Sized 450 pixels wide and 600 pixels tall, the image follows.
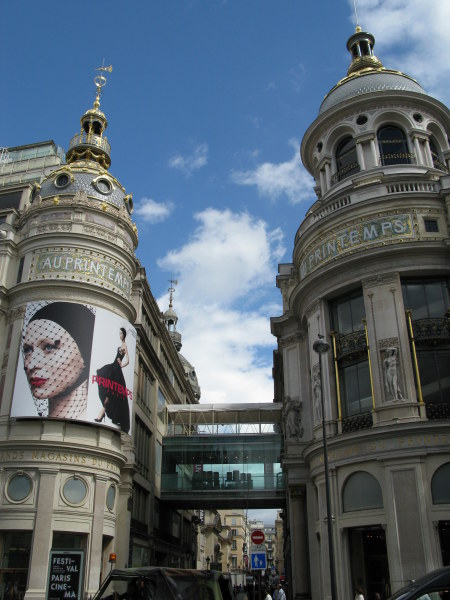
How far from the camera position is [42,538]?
30.3m

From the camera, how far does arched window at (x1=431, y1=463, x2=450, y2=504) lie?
2480 cm

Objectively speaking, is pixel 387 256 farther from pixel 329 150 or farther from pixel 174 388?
pixel 174 388

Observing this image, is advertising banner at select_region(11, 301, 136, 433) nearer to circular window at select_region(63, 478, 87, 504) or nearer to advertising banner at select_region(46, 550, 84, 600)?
circular window at select_region(63, 478, 87, 504)

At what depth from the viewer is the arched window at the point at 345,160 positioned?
125 feet

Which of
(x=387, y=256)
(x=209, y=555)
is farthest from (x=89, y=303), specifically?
(x=209, y=555)

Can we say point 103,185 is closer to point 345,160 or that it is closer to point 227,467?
point 345,160

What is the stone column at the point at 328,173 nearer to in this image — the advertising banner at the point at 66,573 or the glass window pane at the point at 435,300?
the glass window pane at the point at 435,300

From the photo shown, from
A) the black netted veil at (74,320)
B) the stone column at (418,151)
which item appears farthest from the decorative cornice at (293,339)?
the stone column at (418,151)

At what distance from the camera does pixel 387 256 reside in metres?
29.5

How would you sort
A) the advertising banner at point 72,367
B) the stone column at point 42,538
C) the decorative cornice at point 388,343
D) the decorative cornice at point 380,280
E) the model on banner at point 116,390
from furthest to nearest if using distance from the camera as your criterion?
the model on banner at point 116,390 < the advertising banner at point 72,367 < the stone column at point 42,538 < the decorative cornice at point 380,280 < the decorative cornice at point 388,343

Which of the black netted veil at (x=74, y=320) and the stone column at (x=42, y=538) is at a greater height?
the black netted veil at (x=74, y=320)

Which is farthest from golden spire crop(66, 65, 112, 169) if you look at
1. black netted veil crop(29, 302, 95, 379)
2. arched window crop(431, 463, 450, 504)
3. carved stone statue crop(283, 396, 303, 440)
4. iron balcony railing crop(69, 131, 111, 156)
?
arched window crop(431, 463, 450, 504)

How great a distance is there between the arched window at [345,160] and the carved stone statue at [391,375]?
14.6 metres

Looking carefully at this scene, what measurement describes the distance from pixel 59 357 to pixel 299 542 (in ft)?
56.3
